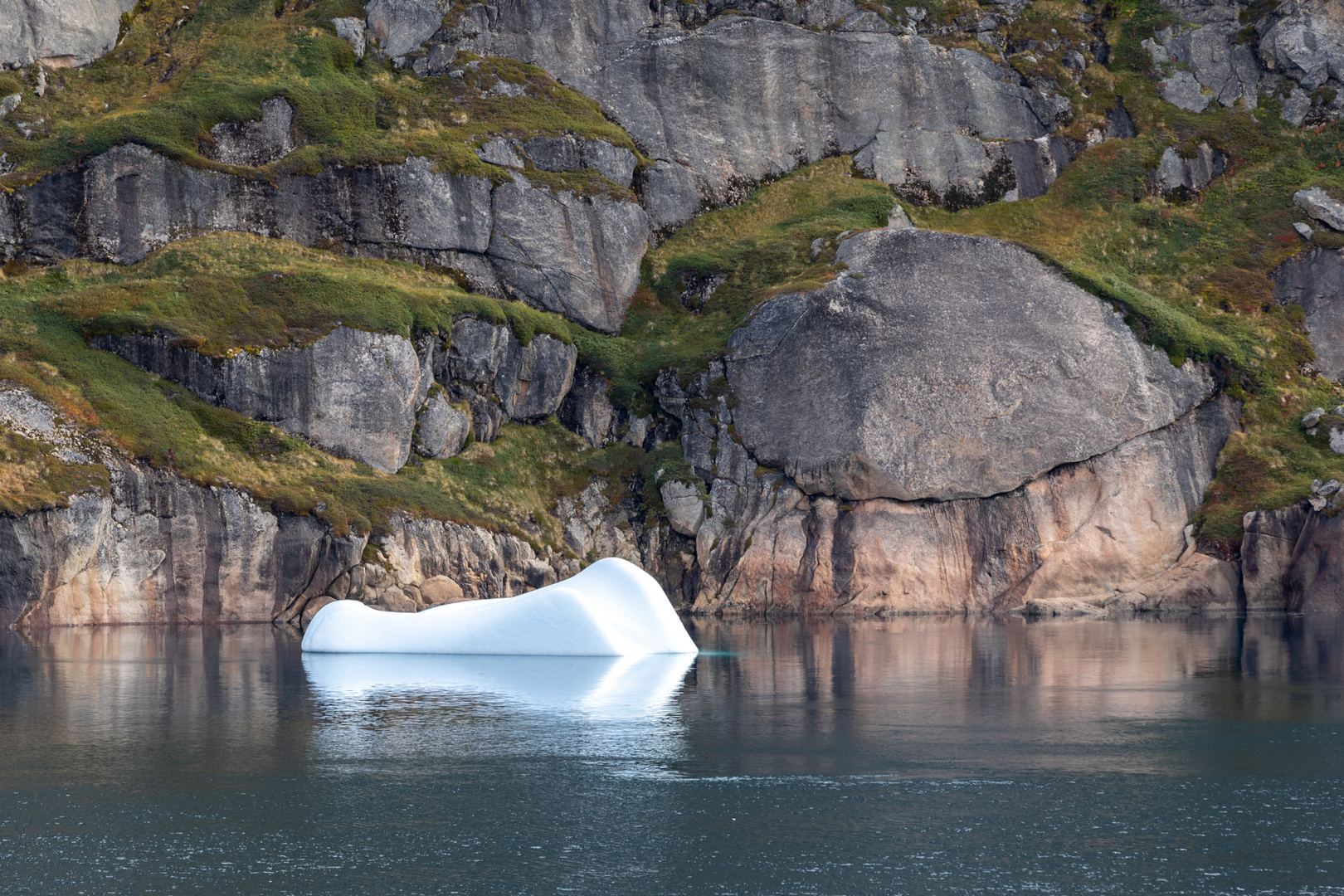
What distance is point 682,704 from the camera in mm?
27219

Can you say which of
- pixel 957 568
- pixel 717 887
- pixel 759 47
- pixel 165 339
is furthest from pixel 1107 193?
pixel 717 887

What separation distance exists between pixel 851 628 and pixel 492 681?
1139 inches

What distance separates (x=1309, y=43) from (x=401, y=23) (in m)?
80.6

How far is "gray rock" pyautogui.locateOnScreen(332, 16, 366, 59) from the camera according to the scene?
10062cm

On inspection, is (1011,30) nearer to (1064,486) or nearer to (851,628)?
(1064,486)

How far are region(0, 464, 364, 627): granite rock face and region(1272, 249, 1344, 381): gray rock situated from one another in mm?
68508

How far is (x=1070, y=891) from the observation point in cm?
1275

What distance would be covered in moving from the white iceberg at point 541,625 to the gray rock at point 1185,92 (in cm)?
8860

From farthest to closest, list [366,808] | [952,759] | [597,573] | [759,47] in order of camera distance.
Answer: [759,47] → [597,573] → [952,759] → [366,808]

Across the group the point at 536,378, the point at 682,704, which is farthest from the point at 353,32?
the point at 682,704

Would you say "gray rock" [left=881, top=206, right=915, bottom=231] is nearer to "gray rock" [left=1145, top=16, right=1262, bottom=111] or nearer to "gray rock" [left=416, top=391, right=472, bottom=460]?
"gray rock" [left=1145, top=16, right=1262, bottom=111]

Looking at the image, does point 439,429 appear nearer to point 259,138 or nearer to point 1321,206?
point 259,138

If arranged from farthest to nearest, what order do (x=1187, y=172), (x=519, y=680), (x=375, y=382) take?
(x=1187, y=172) < (x=375, y=382) < (x=519, y=680)

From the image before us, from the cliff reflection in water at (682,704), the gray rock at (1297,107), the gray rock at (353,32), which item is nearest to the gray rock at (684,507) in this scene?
the cliff reflection in water at (682,704)
